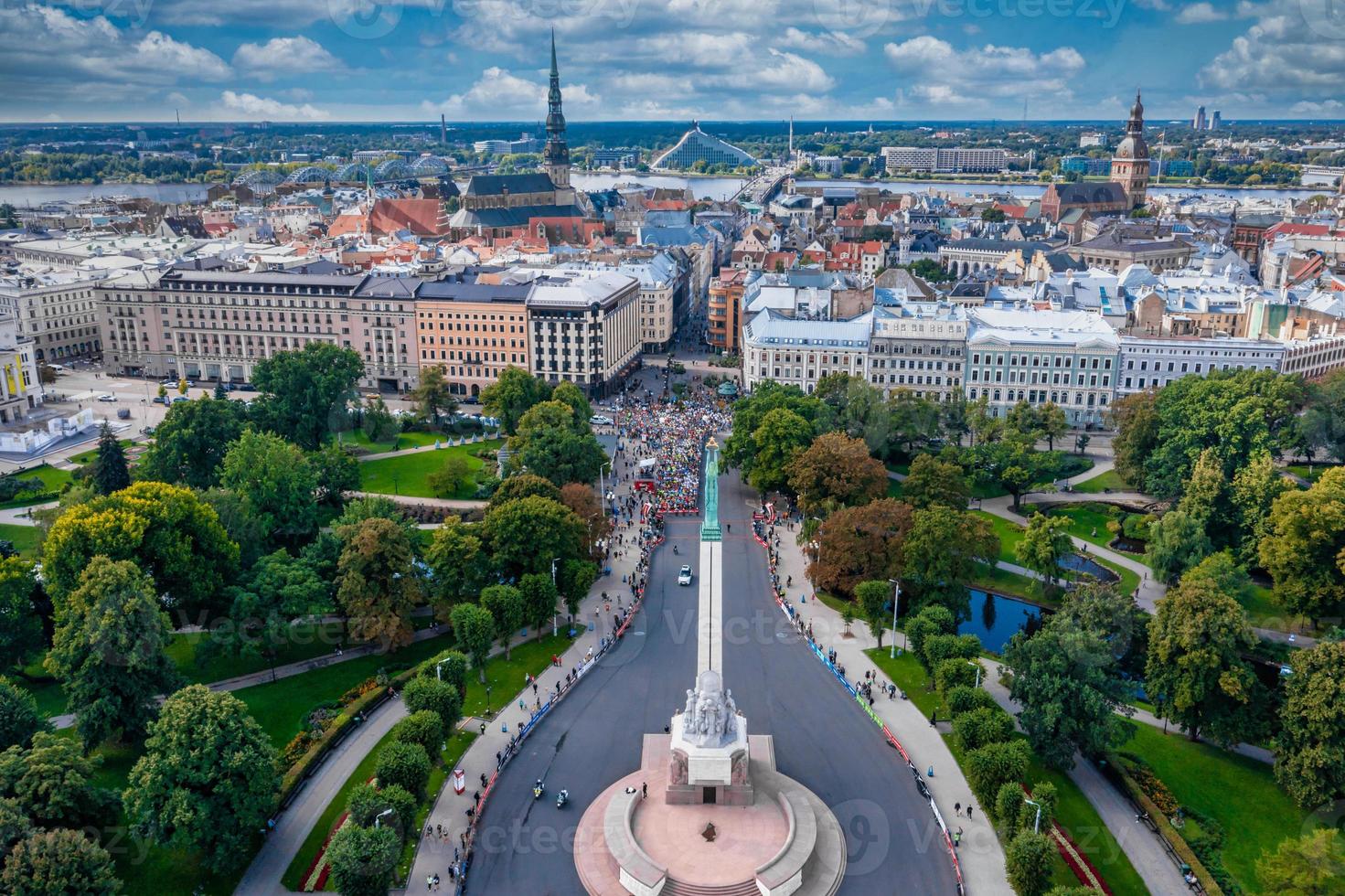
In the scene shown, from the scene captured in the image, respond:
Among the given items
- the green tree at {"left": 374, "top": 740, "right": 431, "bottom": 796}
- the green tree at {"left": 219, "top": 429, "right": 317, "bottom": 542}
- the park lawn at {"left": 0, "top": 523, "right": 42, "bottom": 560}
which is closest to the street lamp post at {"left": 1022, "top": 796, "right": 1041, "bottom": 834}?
the green tree at {"left": 374, "top": 740, "right": 431, "bottom": 796}

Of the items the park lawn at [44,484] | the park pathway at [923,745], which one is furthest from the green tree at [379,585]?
the park lawn at [44,484]

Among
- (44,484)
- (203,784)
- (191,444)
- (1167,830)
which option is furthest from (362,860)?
(44,484)

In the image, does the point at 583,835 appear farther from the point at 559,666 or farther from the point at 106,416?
the point at 106,416

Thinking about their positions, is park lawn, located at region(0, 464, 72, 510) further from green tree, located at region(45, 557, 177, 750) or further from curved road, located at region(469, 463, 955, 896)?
curved road, located at region(469, 463, 955, 896)

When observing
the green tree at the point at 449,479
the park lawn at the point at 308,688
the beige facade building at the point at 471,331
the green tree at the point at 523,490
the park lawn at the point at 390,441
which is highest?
the beige facade building at the point at 471,331

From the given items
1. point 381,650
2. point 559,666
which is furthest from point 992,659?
point 381,650

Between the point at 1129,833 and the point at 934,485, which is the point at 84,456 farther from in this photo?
the point at 1129,833

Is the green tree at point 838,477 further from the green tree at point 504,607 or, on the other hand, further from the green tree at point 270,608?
the green tree at point 270,608
